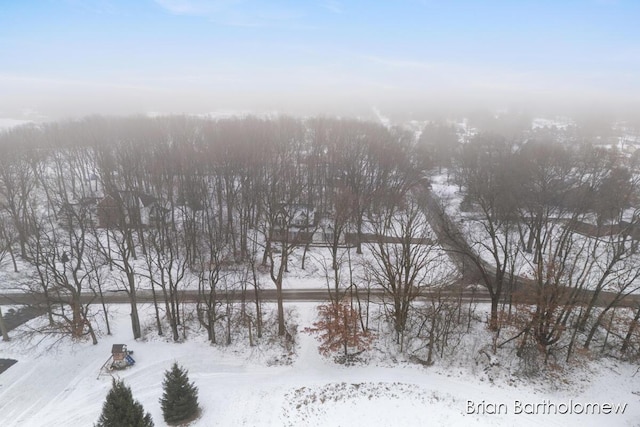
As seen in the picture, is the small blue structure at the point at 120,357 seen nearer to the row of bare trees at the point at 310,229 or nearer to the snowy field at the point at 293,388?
the snowy field at the point at 293,388

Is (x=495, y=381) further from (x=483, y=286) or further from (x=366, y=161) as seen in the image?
(x=366, y=161)

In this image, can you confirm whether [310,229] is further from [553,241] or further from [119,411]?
[119,411]

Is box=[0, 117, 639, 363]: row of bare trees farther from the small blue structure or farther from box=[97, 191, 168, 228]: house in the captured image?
the small blue structure

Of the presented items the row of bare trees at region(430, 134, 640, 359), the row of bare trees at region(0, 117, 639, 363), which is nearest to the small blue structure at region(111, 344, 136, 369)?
the row of bare trees at region(0, 117, 639, 363)

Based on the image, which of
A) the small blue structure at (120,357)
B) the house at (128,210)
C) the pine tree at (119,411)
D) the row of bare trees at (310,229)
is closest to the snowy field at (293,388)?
the small blue structure at (120,357)

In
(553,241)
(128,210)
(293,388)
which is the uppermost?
(128,210)

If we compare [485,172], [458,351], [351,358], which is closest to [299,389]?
[351,358]

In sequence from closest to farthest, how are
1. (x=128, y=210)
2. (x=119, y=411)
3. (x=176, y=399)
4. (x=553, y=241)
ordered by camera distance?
(x=119, y=411), (x=176, y=399), (x=128, y=210), (x=553, y=241)

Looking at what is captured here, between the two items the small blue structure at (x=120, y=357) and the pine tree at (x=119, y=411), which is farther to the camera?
the small blue structure at (x=120, y=357)

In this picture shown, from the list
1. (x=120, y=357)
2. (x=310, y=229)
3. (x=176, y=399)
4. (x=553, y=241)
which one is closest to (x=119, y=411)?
(x=176, y=399)
